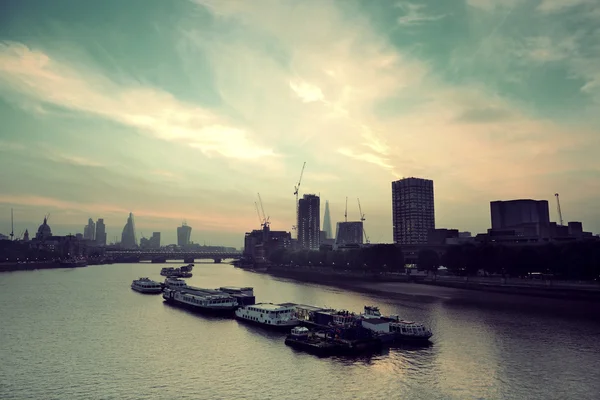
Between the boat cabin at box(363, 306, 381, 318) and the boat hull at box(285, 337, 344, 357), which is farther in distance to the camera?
the boat cabin at box(363, 306, 381, 318)

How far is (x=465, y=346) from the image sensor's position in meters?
65.1

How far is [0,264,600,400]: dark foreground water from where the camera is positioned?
4738 cm

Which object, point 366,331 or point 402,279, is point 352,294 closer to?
point 402,279

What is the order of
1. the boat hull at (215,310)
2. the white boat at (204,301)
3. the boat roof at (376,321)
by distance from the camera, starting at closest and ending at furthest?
the boat roof at (376,321)
the boat hull at (215,310)
the white boat at (204,301)

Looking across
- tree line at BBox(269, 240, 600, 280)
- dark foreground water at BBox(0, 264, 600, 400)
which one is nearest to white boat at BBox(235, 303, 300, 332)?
dark foreground water at BBox(0, 264, 600, 400)

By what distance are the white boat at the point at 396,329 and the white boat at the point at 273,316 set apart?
15.9 m

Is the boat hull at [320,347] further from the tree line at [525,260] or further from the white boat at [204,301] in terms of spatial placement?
the tree line at [525,260]

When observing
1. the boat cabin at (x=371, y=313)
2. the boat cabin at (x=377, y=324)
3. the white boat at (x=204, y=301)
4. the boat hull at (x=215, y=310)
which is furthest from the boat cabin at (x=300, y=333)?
the white boat at (x=204, y=301)

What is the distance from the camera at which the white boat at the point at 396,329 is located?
67188 millimetres

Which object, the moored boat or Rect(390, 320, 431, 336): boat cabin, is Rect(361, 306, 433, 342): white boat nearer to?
Rect(390, 320, 431, 336): boat cabin

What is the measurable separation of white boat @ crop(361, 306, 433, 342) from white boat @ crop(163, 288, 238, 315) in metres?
39.7

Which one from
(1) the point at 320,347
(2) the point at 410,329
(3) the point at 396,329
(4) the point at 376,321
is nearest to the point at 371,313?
(4) the point at 376,321

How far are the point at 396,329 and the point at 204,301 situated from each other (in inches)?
2026

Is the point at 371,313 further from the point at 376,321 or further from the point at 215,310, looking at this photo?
the point at 215,310
